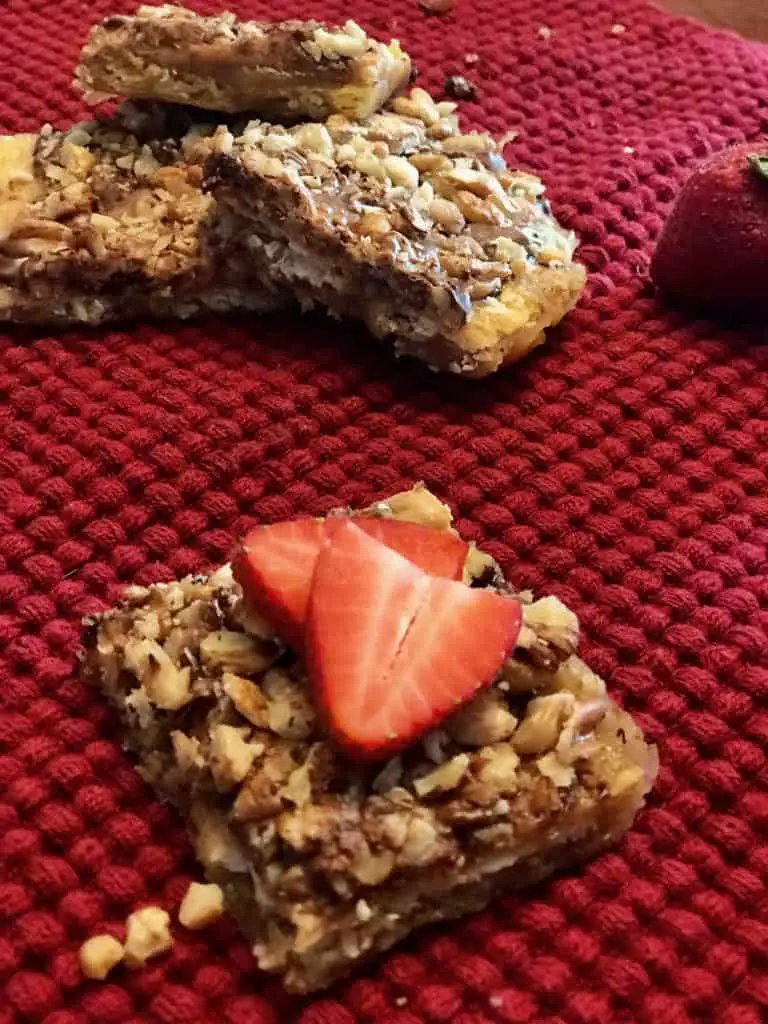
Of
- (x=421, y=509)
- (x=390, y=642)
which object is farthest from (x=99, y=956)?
(x=421, y=509)

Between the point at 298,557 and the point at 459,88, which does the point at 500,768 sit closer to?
the point at 298,557

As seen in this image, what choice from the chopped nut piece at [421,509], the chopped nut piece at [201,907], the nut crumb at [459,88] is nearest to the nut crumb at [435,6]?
the nut crumb at [459,88]

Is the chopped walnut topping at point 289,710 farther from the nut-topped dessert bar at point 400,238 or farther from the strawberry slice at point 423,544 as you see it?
the nut-topped dessert bar at point 400,238

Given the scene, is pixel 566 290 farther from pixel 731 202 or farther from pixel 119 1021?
pixel 119 1021

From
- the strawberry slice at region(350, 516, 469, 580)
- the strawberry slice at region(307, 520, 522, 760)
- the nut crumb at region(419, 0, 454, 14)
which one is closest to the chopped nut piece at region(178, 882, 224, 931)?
the strawberry slice at region(307, 520, 522, 760)

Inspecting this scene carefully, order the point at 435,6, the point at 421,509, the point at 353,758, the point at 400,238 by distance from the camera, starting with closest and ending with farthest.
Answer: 1. the point at 353,758
2. the point at 421,509
3. the point at 400,238
4. the point at 435,6

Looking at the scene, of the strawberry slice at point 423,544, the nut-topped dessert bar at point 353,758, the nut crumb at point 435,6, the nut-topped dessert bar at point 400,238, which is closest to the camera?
the nut-topped dessert bar at point 353,758

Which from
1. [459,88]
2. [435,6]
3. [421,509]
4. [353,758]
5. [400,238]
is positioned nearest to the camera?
[353,758]
